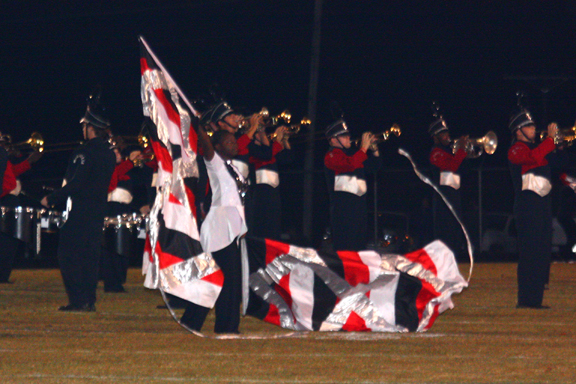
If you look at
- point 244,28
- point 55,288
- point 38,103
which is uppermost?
point 244,28

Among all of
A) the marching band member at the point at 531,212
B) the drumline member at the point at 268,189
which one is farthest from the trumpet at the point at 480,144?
the marching band member at the point at 531,212

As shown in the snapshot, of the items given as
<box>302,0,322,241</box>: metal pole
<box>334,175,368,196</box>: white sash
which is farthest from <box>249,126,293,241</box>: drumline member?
<box>302,0,322,241</box>: metal pole

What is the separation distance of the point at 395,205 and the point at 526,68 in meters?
16.0

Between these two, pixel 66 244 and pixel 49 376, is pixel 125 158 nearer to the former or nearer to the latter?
pixel 66 244

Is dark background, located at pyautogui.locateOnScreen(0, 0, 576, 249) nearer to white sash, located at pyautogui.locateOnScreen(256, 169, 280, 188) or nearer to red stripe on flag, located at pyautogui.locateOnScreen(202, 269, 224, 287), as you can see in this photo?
white sash, located at pyautogui.locateOnScreen(256, 169, 280, 188)

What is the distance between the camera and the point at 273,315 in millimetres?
8891

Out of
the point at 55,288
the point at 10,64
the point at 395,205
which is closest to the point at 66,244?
the point at 55,288

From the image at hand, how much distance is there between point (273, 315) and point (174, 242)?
50.0 inches

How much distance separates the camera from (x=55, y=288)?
1380 centimetres

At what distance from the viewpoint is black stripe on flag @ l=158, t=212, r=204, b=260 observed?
26.5 ft

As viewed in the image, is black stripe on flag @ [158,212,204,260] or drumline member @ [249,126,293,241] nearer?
black stripe on flag @ [158,212,204,260]

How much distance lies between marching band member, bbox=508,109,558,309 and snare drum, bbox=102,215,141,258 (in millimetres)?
4369

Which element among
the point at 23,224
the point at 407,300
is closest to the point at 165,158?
the point at 407,300

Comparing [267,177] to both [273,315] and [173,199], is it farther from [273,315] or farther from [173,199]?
[173,199]
